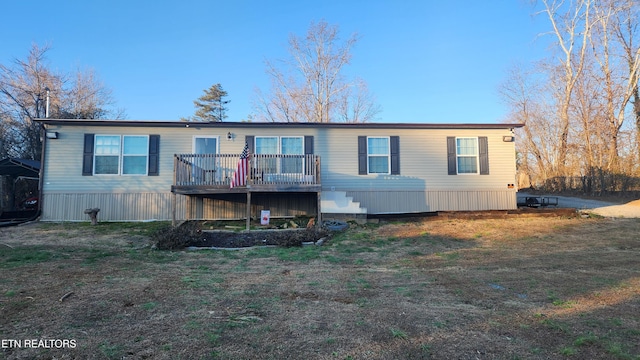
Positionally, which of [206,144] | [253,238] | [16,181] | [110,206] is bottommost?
[253,238]

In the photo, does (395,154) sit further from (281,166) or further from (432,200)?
(281,166)

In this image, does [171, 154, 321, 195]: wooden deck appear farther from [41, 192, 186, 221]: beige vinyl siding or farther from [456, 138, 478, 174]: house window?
[456, 138, 478, 174]: house window

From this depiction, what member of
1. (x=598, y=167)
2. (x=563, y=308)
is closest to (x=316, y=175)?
(x=563, y=308)

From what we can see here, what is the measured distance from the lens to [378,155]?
1207 cm

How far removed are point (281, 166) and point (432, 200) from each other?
556cm

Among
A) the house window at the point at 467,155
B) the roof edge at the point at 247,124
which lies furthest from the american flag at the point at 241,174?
the house window at the point at 467,155

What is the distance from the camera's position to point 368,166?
12.0 m

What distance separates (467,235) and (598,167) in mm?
16788

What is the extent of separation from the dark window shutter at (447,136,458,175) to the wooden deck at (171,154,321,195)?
5126mm

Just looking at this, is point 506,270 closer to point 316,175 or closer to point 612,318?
point 612,318

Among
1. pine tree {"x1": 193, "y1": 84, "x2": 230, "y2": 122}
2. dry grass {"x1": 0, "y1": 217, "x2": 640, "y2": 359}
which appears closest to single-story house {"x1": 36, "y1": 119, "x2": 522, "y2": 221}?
dry grass {"x1": 0, "y1": 217, "x2": 640, "y2": 359}

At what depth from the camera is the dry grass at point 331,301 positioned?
9.25 ft

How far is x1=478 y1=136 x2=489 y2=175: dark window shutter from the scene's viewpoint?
40.3 feet

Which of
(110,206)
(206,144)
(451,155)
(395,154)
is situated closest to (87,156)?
(110,206)
